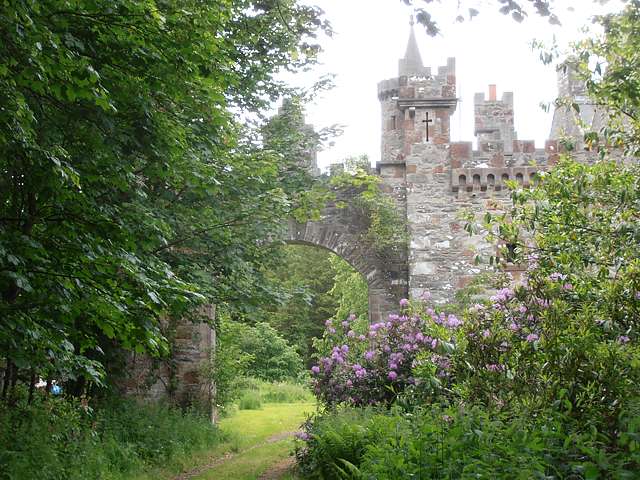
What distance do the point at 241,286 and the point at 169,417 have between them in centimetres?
299

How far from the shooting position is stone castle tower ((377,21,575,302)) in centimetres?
1409

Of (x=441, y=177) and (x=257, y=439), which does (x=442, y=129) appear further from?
(x=257, y=439)

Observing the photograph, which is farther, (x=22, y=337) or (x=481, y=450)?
(x=22, y=337)

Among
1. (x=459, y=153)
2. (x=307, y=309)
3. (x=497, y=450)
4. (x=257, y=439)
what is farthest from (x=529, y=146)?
(x=307, y=309)

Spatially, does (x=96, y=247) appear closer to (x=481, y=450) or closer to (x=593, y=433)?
(x=481, y=450)

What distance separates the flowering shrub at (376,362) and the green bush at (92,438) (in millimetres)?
2377

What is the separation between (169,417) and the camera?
38.0ft

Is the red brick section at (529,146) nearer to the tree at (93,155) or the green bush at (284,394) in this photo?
the tree at (93,155)

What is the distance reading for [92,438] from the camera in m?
7.93

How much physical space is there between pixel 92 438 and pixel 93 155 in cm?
337

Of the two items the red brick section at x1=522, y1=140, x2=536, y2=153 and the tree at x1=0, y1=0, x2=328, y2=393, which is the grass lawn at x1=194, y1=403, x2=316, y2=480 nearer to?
the tree at x1=0, y1=0, x2=328, y2=393

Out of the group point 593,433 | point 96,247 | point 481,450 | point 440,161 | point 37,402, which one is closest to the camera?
point 593,433

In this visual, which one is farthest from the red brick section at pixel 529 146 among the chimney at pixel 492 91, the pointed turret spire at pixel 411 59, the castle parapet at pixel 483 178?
the pointed turret spire at pixel 411 59

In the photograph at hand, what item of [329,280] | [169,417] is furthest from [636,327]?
[329,280]
